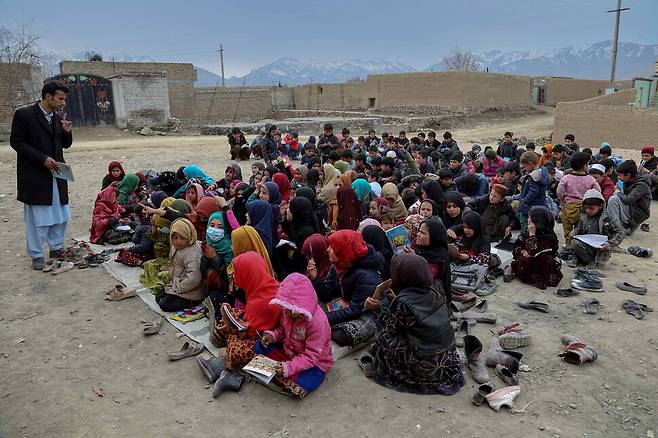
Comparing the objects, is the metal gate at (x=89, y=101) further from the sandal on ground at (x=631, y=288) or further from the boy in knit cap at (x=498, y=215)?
the sandal on ground at (x=631, y=288)

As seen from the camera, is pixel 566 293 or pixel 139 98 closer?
pixel 566 293

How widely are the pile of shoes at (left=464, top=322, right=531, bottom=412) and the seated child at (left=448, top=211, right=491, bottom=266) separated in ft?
4.09

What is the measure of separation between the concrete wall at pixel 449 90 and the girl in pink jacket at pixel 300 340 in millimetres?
24311

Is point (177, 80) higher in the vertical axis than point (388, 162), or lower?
higher

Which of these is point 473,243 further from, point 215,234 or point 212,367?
point 212,367

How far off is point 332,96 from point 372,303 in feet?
102

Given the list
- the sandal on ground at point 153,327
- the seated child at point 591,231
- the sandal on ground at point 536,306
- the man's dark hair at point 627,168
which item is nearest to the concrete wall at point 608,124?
the man's dark hair at point 627,168

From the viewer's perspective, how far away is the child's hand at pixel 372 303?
3420mm

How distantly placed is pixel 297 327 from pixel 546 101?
33.0 metres

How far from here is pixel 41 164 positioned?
5.09 metres

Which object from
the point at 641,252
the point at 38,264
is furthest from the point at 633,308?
the point at 38,264

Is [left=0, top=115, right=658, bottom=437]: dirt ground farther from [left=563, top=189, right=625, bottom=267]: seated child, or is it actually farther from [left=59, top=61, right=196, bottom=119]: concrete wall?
[left=59, top=61, right=196, bottom=119]: concrete wall

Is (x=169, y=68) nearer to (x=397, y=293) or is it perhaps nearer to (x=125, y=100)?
(x=125, y=100)

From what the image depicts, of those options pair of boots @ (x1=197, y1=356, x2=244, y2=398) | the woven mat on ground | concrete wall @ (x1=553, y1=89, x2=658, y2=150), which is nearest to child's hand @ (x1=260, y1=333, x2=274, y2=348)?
pair of boots @ (x1=197, y1=356, x2=244, y2=398)
